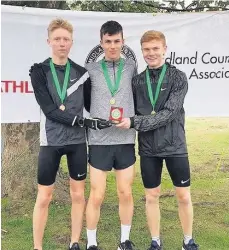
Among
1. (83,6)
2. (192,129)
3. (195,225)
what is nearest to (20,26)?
(83,6)

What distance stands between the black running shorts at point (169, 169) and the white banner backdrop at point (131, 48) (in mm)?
1558

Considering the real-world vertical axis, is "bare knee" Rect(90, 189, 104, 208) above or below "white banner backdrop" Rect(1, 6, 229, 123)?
below

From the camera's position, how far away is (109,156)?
4.14 meters

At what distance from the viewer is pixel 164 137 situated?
4.07 metres

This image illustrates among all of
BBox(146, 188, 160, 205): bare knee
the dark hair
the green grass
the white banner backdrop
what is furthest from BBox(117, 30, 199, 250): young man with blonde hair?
the white banner backdrop

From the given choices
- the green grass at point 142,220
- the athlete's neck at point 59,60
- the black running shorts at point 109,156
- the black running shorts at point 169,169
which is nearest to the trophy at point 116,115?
the black running shorts at point 109,156

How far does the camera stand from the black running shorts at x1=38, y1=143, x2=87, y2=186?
407cm

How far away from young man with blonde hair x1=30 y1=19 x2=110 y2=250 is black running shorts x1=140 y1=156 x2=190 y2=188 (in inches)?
19.7

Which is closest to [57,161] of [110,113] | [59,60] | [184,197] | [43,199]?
[43,199]

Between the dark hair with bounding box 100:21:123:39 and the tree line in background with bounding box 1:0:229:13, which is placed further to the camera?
→ the tree line in background with bounding box 1:0:229:13

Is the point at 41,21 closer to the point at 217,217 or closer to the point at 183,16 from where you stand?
the point at 183,16

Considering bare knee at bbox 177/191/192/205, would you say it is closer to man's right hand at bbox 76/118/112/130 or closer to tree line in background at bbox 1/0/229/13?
man's right hand at bbox 76/118/112/130

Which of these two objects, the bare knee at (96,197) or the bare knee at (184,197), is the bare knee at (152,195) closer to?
the bare knee at (184,197)

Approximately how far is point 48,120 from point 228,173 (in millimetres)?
4602
